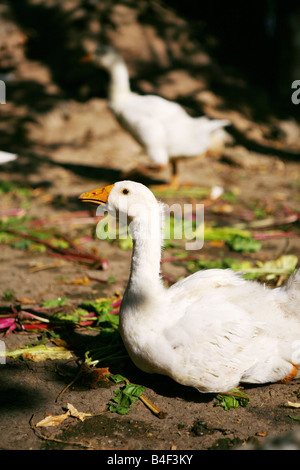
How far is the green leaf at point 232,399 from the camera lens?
8.69 feet

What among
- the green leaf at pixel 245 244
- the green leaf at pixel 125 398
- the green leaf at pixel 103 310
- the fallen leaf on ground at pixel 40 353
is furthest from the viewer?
the green leaf at pixel 245 244

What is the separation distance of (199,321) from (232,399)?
0.53 meters

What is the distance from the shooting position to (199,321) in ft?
8.58

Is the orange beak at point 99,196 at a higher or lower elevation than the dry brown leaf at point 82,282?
higher

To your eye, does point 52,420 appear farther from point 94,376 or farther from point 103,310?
point 103,310

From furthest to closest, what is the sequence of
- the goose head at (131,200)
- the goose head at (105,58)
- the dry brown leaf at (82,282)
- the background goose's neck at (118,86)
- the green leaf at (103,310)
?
the goose head at (105,58)
the background goose's neck at (118,86)
the dry brown leaf at (82,282)
the green leaf at (103,310)
the goose head at (131,200)

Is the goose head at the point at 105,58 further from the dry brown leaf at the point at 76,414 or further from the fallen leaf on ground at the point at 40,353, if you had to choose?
the dry brown leaf at the point at 76,414

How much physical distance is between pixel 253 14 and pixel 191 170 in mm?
6661

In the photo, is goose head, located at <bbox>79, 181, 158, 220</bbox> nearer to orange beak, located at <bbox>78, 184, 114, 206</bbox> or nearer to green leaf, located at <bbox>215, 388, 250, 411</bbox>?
orange beak, located at <bbox>78, 184, 114, 206</bbox>

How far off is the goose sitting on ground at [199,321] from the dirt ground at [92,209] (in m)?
0.25

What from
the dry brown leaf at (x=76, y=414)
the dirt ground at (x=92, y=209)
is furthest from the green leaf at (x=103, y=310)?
the dry brown leaf at (x=76, y=414)

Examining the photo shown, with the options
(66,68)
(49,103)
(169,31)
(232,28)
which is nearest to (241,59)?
(232,28)

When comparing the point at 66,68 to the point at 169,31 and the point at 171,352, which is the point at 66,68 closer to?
the point at 169,31

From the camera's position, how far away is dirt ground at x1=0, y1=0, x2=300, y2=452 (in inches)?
98.3
